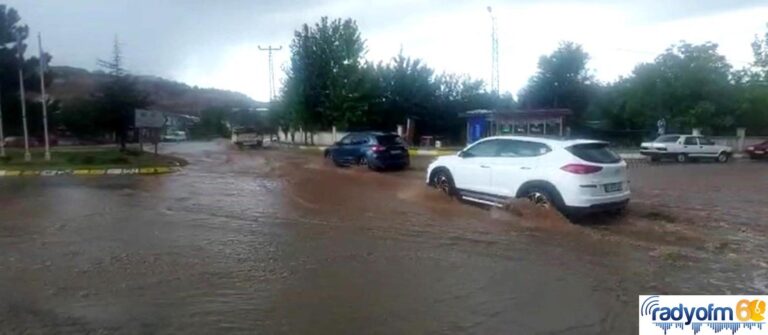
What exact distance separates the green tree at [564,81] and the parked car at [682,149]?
18999 mm

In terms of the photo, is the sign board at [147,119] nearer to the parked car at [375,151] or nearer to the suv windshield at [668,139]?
the parked car at [375,151]

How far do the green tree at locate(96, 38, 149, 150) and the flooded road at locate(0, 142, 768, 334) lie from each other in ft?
76.1

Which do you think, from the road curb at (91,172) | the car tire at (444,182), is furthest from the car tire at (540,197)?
the road curb at (91,172)

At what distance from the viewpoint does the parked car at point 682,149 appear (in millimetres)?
29250

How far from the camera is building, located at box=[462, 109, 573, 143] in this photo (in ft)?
111

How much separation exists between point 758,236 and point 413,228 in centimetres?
529

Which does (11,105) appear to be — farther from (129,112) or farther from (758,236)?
(758,236)

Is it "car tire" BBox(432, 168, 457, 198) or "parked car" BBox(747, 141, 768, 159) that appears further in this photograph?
"parked car" BBox(747, 141, 768, 159)

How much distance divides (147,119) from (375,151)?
15610 millimetres

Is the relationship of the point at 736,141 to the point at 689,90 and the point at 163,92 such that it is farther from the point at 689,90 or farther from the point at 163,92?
the point at 163,92

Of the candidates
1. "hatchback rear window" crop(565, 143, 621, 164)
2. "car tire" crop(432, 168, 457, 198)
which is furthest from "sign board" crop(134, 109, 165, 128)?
"hatchback rear window" crop(565, 143, 621, 164)

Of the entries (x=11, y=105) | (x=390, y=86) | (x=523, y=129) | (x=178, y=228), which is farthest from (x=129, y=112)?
(x=178, y=228)

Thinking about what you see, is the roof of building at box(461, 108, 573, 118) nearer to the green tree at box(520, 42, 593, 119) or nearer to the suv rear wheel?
the green tree at box(520, 42, 593, 119)

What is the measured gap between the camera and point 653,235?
883cm
